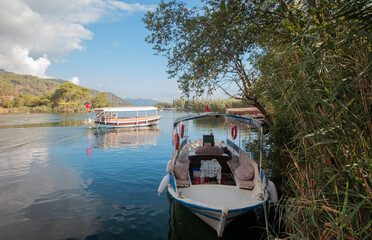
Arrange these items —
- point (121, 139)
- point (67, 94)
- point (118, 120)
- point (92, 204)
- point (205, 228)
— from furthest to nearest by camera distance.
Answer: point (67, 94) → point (118, 120) → point (121, 139) → point (92, 204) → point (205, 228)

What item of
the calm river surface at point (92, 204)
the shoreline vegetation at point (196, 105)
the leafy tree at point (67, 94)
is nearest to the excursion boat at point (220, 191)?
the calm river surface at point (92, 204)

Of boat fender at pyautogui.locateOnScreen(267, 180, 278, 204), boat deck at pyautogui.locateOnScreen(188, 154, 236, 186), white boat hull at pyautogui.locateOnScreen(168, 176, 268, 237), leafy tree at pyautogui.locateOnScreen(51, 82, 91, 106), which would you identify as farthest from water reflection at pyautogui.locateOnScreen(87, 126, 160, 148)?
leafy tree at pyautogui.locateOnScreen(51, 82, 91, 106)

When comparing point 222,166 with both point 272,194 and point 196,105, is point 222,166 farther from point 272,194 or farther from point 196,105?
point 196,105

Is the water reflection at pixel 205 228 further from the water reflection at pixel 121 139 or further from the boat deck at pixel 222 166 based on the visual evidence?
the water reflection at pixel 121 139

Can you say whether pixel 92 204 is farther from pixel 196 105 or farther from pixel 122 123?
pixel 122 123

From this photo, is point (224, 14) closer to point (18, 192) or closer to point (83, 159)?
point (18, 192)

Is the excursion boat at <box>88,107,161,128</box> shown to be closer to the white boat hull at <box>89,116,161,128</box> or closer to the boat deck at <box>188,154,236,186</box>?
the white boat hull at <box>89,116,161,128</box>

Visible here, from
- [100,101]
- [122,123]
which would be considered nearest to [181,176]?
[122,123]

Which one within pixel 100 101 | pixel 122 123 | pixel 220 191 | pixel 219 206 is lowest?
pixel 220 191

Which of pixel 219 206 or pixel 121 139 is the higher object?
pixel 219 206

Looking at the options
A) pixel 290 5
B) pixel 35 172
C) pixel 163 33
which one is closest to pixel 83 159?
pixel 35 172

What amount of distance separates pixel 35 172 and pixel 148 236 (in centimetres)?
932

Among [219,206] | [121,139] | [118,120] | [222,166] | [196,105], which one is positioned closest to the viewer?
[219,206]

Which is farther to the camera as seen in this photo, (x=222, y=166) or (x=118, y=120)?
(x=118, y=120)
